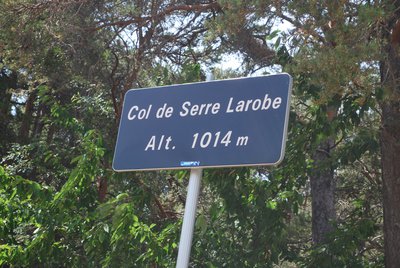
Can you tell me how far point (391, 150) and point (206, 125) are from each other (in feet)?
16.2

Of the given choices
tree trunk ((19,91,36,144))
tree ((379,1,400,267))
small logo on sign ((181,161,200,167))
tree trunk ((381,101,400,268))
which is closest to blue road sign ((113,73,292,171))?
small logo on sign ((181,161,200,167))

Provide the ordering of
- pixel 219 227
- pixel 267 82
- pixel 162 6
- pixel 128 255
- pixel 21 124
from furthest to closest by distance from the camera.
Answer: pixel 21 124, pixel 162 6, pixel 219 227, pixel 128 255, pixel 267 82

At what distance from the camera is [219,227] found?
6.72 meters

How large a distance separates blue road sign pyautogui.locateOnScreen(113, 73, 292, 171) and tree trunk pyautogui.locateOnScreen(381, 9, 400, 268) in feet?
14.2

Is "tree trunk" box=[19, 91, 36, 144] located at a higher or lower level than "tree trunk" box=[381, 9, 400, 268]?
higher

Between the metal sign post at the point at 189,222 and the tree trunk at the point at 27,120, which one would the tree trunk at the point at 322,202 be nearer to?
the tree trunk at the point at 27,120

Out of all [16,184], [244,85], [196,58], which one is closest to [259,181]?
[16,184]

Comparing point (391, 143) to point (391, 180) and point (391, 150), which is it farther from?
point (391, 180)

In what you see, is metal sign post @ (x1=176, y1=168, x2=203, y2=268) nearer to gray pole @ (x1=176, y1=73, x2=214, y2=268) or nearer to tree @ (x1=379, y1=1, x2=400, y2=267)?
gray pole @ (x1=176, y1=73, x2=214, y2=268)

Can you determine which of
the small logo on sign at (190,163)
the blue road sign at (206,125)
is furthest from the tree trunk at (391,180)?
the small logo on sign at (190,163)

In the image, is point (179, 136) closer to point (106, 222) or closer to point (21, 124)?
point (106, 222)

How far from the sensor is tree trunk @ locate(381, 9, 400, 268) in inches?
285

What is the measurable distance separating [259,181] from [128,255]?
1.81 metres

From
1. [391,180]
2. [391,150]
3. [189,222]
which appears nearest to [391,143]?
[391,150]
